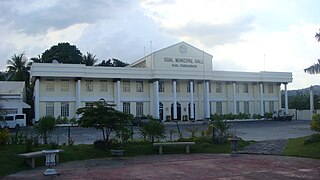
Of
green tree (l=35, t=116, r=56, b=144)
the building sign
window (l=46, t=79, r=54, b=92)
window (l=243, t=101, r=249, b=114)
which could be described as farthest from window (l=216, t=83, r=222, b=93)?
green tree (l=35, t=116, r=56, b=144)

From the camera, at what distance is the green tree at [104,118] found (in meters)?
17.4

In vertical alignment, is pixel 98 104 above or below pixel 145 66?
below

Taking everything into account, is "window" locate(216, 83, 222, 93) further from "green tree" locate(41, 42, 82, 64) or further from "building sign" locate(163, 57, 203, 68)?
"green tree" locate(41, 42, 82, 64)

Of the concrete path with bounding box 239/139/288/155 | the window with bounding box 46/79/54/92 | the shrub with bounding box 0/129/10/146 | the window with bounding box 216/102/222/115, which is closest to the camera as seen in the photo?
the shrub with bounding box 0/129/10/146

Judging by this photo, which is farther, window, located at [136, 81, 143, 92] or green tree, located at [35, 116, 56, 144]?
window, located at [136, 81, 143, 92]

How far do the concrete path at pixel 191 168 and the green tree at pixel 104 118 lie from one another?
2.01 meters

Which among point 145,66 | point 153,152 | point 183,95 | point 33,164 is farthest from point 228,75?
point 33,164

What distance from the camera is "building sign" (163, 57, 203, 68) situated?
5106cm

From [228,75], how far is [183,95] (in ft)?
24.4

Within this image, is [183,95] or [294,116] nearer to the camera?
[183,95]

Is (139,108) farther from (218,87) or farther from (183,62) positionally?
(218,87)

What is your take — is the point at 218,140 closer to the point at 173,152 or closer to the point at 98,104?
the point at 173,152

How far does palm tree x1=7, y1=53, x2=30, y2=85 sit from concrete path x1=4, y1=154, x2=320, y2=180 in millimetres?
47842

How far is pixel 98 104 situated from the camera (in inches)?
707
